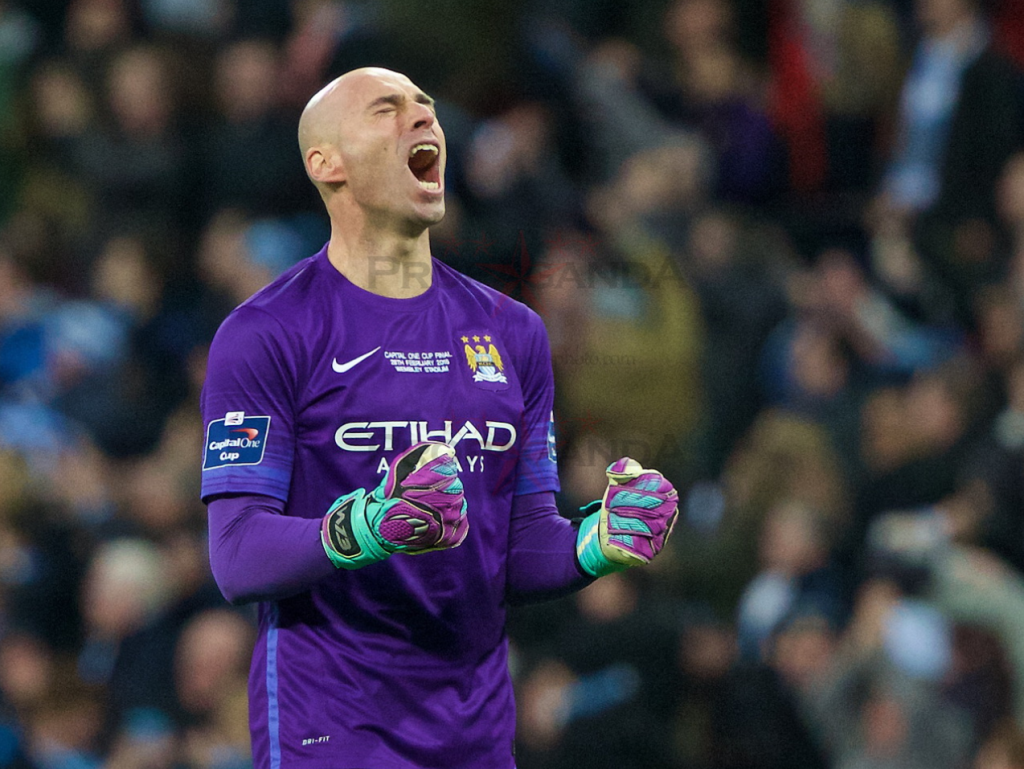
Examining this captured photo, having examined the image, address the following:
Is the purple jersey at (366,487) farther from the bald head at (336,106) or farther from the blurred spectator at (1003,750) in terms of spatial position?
the blurred spectator at (1003,750)

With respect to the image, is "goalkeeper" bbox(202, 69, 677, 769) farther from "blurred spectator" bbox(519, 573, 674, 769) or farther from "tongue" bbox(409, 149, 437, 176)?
"blurred spectator" bbox(519, 573, 674, 769)

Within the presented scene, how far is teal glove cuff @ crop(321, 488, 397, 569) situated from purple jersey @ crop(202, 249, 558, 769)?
279 millimetres

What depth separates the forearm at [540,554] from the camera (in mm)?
3652

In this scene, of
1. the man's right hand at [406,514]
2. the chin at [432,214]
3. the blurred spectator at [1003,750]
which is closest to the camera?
the man's right hand at [406,514]

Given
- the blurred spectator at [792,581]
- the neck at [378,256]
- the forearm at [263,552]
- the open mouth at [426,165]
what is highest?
the open mouth at [426,165]

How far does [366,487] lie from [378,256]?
22.4 inches

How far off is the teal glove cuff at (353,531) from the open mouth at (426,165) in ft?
2.86

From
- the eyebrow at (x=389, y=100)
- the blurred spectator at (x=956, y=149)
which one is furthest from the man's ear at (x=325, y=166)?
the blurred spectator at (x=956, y=149)

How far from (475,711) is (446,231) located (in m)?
3.89

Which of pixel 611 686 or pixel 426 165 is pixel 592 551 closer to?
pixel 426 165

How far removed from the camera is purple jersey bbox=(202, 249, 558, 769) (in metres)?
3.43

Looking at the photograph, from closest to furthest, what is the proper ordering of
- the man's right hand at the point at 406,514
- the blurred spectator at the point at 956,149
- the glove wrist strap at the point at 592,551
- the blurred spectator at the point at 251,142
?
the man's right hand at the point at 406,514
the glove wrist strap at the point at 592,551
the blurred spectator at the point at 956,149
the blurred spectator at the point at 251,142

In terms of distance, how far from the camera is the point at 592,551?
357cm

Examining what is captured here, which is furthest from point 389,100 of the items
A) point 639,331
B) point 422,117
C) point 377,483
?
point 639,331
